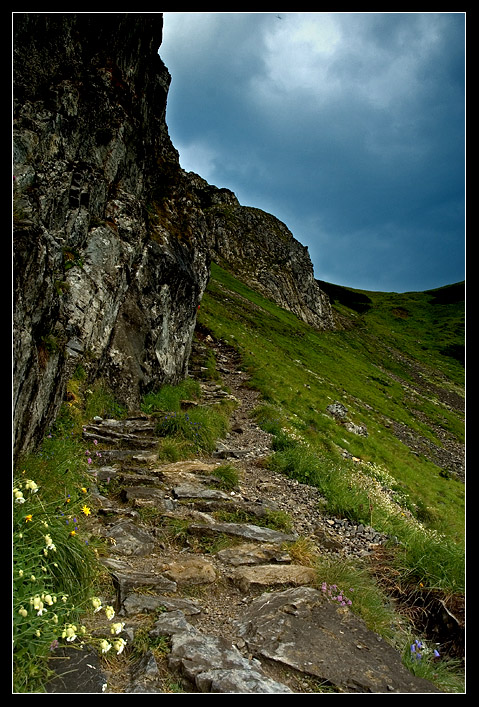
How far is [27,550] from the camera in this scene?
422 cm

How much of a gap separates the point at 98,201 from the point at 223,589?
13.6 meters

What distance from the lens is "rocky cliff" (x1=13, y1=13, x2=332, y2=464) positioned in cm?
772

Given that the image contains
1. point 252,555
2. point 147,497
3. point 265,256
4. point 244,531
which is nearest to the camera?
point 252,555

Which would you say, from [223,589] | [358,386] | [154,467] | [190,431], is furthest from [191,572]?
[358,386]

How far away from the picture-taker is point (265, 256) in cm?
8444

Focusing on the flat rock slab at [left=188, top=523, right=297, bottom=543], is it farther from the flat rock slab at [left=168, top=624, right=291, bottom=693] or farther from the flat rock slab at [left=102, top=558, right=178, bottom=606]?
the flat rock slab at [left=168, top=624, right=291, bottom=693]

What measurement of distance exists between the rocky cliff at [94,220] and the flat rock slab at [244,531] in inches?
140

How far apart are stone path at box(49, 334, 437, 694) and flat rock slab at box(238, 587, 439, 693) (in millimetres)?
14

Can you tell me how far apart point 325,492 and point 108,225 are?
474 inches

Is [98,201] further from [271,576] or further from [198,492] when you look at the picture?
[271,576]

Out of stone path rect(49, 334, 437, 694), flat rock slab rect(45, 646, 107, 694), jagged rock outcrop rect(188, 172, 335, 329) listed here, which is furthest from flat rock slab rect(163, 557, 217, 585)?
jagged rock outcrop rect(188, 172, 335, 329)

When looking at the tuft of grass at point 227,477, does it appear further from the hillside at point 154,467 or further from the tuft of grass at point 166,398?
the tuft of grass at point 166,398

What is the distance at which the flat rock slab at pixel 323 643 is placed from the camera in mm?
4156
